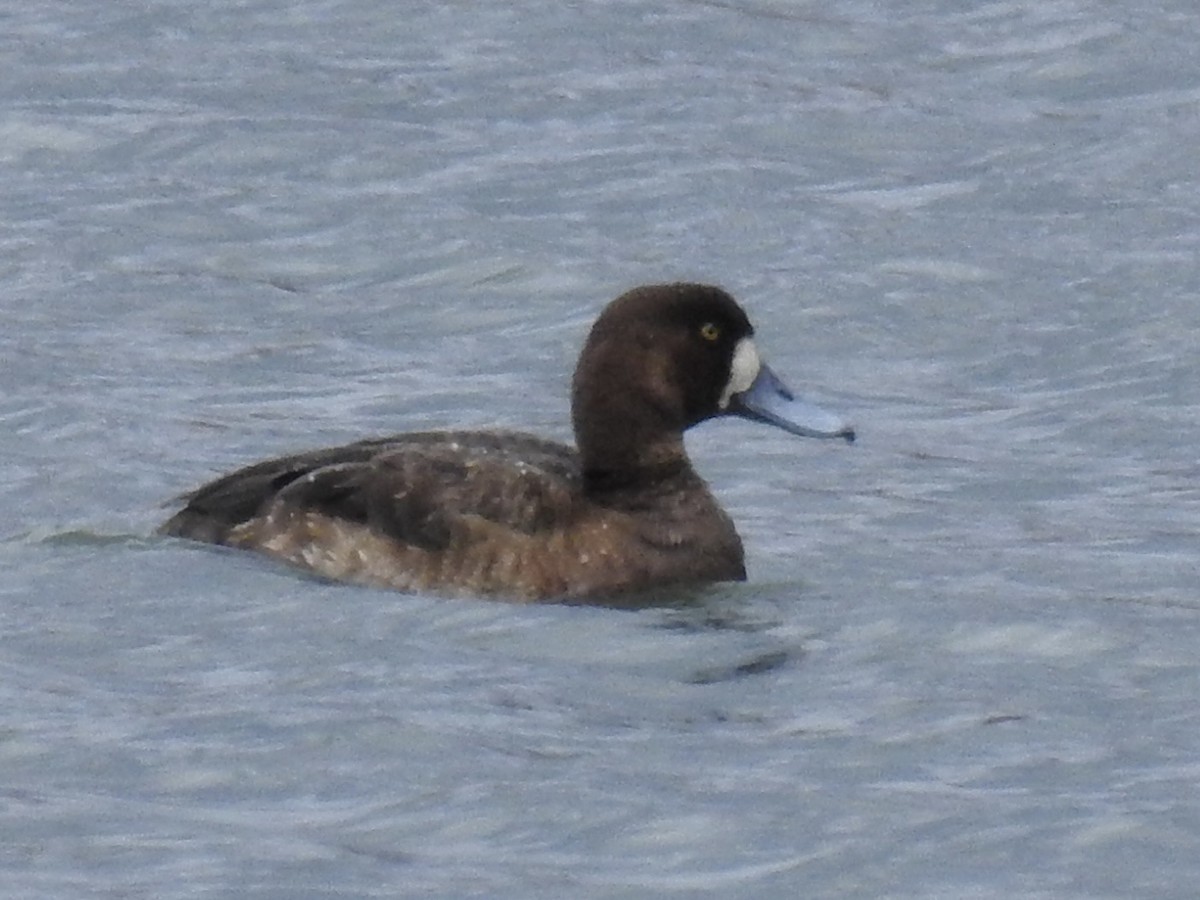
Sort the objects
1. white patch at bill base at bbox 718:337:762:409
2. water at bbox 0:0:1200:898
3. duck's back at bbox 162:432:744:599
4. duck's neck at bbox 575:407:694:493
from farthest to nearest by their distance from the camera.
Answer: white patch at bill base at bbox 718:337:762:409
duck's neck at bbox 575:407:694:493
duck's back at bbox 162:432:744:599
water at bbox 0:0:1200:898

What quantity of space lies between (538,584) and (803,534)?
1.11 metres

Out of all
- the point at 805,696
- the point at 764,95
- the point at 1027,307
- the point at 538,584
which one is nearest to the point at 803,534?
the point at 538,584

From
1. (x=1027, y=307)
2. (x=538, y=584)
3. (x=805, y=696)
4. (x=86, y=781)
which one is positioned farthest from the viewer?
(x=1027, y=307)

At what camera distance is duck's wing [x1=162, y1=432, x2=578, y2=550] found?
8.94 meters

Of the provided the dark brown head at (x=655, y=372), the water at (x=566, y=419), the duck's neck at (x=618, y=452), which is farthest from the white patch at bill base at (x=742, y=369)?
the water at (x=566, y=419)

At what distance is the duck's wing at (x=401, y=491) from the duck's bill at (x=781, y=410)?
51cm

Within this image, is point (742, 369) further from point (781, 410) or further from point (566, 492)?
point (566, 492)

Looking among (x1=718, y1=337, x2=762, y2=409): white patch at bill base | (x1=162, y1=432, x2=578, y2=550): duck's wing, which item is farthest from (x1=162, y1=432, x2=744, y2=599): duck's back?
(x1=718, y1=337, x2=762, y2=409): white patch at bill base

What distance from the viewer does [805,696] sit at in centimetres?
795

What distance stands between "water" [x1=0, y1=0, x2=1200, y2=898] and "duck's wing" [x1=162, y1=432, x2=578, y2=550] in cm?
17

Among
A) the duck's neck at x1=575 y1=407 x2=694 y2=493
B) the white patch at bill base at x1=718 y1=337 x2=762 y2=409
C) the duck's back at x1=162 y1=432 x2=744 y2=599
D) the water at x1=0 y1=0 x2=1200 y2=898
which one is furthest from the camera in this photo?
the white patch at bill base at x1=718 y1=337 x2=762 y2=409

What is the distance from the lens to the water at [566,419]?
7047 mm

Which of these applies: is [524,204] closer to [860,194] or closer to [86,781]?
[860,194]

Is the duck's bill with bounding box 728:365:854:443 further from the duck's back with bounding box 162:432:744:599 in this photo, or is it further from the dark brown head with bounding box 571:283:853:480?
the duck's back with bounding box 162:432:744:599
